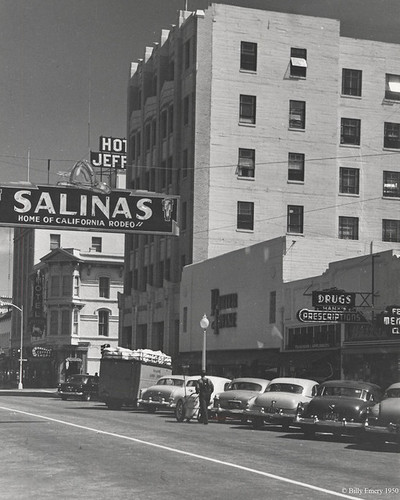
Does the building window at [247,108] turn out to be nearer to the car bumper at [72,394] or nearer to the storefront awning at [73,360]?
the car bumper at [72,394]

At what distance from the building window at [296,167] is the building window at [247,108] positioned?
340cm

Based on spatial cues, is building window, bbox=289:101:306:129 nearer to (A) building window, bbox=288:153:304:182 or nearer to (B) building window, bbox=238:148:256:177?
(A) building window, bbox=288:153:304:182

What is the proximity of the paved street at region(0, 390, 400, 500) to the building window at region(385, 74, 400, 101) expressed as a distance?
134 ft

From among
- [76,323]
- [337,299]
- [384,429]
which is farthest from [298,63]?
[384,429]

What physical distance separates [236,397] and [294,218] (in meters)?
32.1

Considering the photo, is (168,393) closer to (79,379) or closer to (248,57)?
(79,379)

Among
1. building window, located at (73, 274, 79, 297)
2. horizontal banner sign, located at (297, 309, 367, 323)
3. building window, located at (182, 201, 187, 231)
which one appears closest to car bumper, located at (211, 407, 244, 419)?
horizontal banner sign, located at (297, 309, 367, 323)

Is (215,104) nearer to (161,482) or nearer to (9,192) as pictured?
(9,192)

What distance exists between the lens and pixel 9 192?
2711cm

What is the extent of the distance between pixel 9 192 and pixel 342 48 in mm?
39490

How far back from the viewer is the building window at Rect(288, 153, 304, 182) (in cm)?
6141

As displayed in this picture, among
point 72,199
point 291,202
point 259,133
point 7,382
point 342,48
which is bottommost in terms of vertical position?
point 7,382

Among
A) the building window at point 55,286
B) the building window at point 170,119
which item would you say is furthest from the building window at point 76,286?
the building window at point 170,119

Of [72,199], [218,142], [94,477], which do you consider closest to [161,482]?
[94,477]
